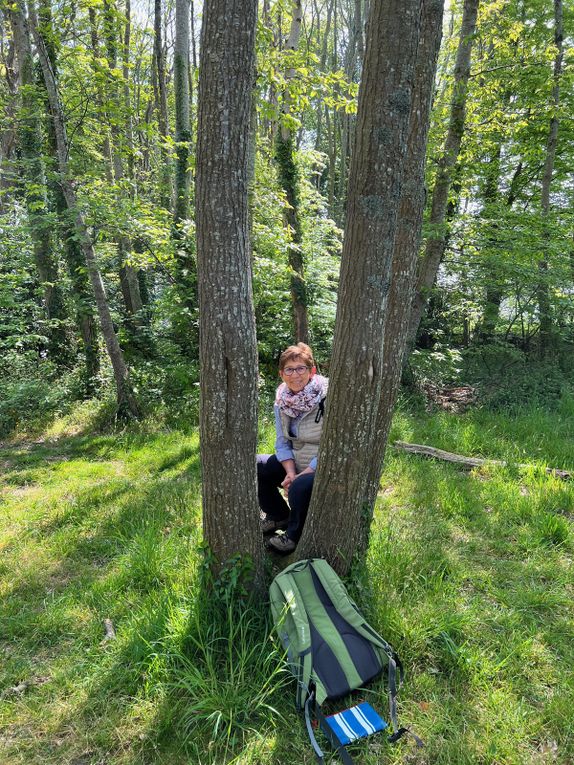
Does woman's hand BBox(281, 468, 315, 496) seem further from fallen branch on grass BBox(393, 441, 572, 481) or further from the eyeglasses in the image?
fallen branch on grass BBox(393, 441, 572, 481)

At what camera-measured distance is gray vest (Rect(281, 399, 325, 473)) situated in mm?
3123

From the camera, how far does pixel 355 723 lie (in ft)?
6.26

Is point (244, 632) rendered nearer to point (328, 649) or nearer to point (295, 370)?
point (328, 649)

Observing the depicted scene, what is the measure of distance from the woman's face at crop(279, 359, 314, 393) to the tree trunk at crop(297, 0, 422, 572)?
23.4 inches

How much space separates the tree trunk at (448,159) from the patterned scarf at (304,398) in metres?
4.71

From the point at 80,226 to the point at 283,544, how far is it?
5.33m

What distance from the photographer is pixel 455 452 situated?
5176 millimetres

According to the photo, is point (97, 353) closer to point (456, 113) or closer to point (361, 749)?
point (456, 113)

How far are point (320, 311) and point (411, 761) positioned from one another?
7366 millimetres

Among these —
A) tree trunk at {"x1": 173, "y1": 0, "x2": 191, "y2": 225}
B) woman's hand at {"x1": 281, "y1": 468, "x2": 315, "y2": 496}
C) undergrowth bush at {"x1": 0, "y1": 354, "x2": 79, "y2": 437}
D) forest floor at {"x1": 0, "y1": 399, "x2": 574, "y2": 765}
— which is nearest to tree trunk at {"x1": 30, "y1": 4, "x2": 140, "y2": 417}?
undergrowth bush at {"x1": 0, "y1": 354, "x2": 79, "y2": 437}

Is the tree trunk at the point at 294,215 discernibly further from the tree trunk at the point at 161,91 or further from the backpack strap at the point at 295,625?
the backpack strap at the point at 295,625

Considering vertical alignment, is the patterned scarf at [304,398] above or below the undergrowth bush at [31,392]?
above

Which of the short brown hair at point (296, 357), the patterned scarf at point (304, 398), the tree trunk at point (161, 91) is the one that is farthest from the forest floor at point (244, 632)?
the tree trunk at point (161, 91)

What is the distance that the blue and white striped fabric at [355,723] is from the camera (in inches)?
72.8
